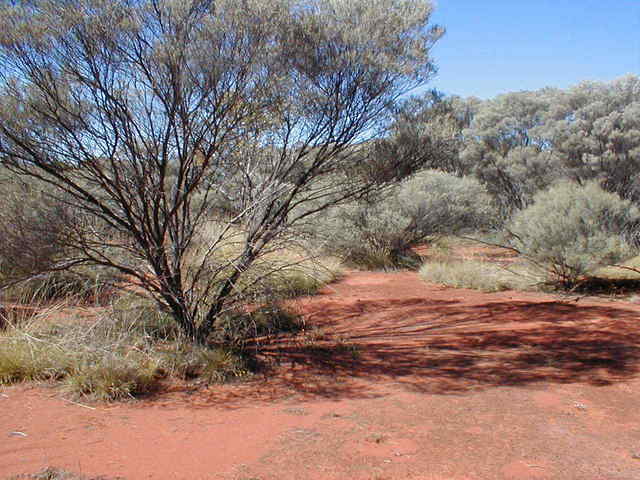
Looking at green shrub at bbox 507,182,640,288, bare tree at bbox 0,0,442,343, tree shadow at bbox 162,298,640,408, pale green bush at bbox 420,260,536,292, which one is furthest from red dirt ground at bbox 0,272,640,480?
pale green bush at bbox 420,260,536,292

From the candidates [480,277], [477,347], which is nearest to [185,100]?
[477,347]

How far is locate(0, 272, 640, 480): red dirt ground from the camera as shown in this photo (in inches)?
157

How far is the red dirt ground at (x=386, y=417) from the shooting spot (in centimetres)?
399

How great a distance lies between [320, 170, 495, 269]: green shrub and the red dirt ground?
7.96m

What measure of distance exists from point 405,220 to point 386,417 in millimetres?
12002

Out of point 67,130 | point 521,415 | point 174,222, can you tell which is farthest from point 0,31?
point 521,415

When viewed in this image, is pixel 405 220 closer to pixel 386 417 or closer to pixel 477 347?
pixel 477 347

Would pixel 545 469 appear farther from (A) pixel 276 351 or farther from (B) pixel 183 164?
(B) pixel 183 164

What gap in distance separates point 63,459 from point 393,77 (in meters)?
6.10

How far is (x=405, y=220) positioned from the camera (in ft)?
54.7

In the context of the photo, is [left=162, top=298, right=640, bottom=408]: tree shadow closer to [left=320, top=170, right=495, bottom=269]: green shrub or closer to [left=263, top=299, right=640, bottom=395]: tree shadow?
[left=263, top=299, right=640, bottom=395]: tree shadow

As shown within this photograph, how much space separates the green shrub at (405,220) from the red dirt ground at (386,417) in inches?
314

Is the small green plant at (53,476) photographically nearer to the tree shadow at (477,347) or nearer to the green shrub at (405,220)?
the tree shadow at (477,347)

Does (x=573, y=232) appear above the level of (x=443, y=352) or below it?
above
